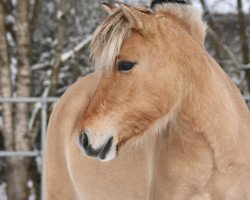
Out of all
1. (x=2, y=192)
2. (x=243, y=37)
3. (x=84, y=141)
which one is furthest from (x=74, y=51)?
(x=84, y=141)

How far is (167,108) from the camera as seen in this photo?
3170 millimetres

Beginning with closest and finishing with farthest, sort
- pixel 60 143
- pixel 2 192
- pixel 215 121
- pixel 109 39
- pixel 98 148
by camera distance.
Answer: pixel 98 148
pixel 109 39
pixel 215 121
pixel 60 143
pixel 2 192

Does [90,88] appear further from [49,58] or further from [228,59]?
[228,59]

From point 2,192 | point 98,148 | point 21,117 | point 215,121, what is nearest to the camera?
point 98,148

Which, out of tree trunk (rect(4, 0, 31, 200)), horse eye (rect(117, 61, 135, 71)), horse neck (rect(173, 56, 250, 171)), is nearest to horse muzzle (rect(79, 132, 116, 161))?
horse eye (rect(117, 61, 135, 71))

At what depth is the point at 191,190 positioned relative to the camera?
328 cm

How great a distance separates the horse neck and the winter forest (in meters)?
3.09

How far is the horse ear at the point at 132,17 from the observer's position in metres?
3.09

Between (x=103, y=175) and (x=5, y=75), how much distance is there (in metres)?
3.86

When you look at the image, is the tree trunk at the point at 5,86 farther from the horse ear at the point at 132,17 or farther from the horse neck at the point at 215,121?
the horse ear at the point at 132,17

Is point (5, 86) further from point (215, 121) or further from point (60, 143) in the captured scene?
point (215, 121)

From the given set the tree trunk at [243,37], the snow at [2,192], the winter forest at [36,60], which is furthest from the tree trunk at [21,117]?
the tree trunk at [243,37]

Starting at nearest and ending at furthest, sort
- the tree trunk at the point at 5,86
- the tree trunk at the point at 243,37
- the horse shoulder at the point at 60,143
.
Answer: the horse shoulder at the point at 60,143 → the tree trunk at the point at 5,86 → the tree trunk at the point at 243,37

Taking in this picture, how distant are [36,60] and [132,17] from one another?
6801mm
